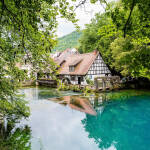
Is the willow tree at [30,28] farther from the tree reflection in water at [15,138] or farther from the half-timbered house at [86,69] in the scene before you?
the half-timbered house at [86,69]

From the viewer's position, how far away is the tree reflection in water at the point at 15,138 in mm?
5449

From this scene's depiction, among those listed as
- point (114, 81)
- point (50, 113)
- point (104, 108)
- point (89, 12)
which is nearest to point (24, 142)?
point (50, 113)

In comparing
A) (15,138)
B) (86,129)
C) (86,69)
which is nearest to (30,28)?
(15,138)

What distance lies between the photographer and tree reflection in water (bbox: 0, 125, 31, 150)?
5449 millimetres

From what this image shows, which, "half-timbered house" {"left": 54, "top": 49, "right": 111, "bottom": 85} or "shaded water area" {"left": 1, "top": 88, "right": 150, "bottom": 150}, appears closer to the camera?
"shaded water area" {"left": 1, "top": 88, "right": 150, "bottom": 150}

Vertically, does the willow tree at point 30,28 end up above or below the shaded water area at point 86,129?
above

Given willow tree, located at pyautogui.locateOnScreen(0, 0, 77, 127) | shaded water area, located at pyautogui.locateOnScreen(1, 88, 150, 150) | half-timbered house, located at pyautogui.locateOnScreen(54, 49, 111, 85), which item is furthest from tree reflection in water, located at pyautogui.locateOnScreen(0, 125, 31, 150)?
half-timbered house, located at pyautogui.locateOnScreen(54, 49, 111, 85)

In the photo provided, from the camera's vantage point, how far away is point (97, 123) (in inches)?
358

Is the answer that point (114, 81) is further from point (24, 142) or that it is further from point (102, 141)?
point (24, 142)

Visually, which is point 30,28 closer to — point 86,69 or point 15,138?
point 15,138

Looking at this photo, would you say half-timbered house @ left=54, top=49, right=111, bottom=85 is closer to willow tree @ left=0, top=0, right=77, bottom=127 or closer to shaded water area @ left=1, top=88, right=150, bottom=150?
shaded water area @ left=1, top=88, right=150, bottom=150

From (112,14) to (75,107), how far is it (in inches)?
409

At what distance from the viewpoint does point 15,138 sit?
6.29 meters

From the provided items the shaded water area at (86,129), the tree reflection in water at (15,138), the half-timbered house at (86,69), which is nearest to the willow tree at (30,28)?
the tree reflection in water at (15,138)
